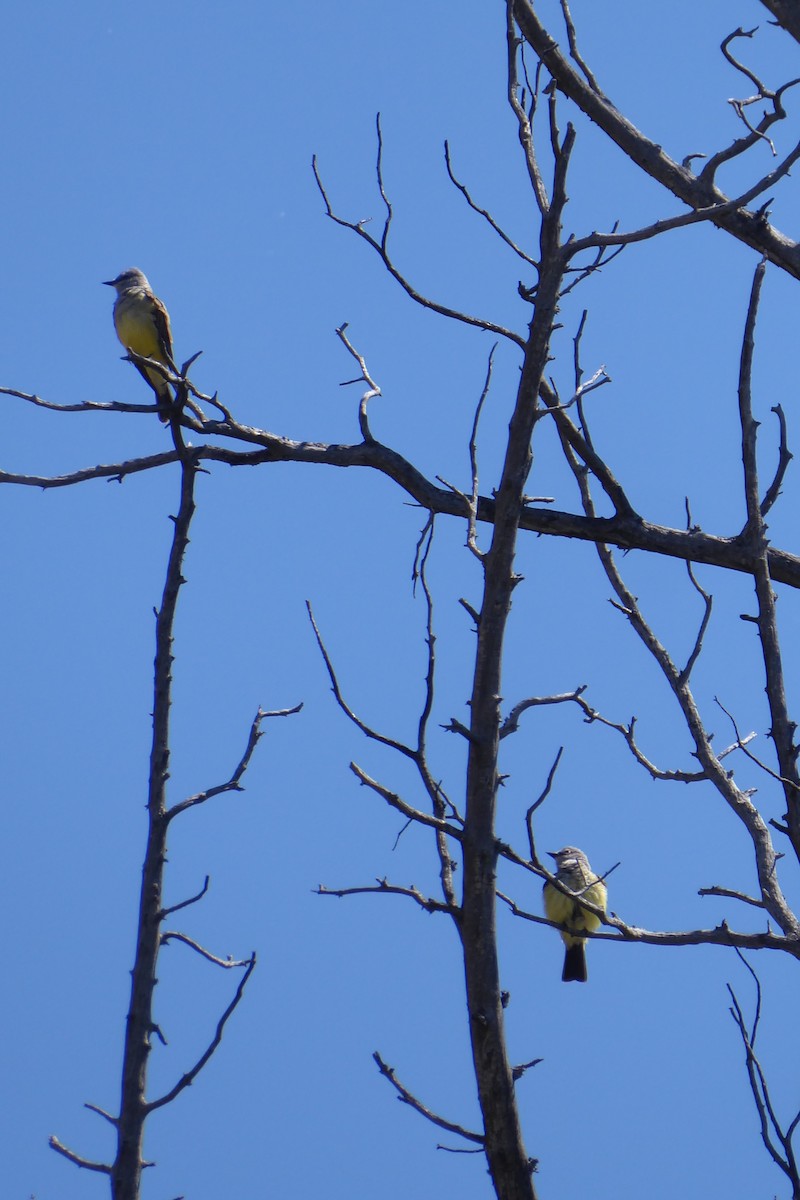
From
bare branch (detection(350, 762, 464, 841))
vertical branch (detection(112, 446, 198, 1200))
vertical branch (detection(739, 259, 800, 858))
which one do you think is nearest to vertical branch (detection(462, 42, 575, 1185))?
bare branch (detection(350, 762, 464, 841))

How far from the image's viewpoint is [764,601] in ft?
14.0

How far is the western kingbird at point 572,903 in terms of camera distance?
275 inches

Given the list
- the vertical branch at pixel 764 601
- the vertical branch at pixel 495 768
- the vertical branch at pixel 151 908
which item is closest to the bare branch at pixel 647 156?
the vertical branch at pixel 764 601

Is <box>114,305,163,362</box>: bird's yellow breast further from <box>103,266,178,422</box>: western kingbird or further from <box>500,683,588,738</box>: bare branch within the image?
<box>500,683,588,738</box>: bare branch

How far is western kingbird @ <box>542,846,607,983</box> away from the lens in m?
6.98

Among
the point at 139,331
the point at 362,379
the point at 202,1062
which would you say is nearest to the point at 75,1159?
the point at 202,1062

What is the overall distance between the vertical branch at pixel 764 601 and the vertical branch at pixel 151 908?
1.89 m

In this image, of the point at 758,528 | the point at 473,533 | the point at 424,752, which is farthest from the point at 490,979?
the point at 758,528

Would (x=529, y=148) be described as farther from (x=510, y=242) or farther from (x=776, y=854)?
(x=776, y=854)

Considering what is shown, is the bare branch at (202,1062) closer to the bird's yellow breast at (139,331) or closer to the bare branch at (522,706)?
the bare branch at (522,706)

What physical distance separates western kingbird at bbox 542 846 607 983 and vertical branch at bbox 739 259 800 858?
2.66 m

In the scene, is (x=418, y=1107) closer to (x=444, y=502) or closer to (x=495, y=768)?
(x=495, y=768)

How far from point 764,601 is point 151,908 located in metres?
2.24

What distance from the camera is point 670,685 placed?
464cm
